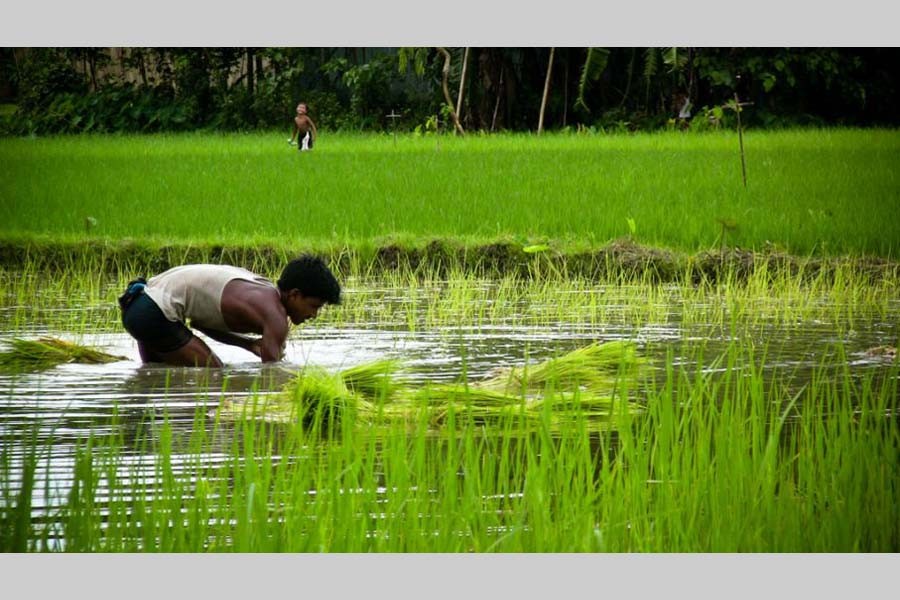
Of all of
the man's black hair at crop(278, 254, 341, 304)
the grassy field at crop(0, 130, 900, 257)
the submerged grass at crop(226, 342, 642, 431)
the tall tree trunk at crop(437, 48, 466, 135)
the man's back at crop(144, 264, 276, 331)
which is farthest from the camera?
the grassy field at crop(0, 130, 900, 257)

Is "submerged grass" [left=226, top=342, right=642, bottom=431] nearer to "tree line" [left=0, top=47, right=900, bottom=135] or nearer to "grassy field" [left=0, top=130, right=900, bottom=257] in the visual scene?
"tree line" [left=0, top=47, right=900, bottom=135]

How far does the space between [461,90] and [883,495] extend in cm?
272

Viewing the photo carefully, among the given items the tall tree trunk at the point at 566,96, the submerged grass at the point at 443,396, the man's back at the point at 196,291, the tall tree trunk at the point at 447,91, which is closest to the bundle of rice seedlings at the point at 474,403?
the submerged grass at the point at 443,396

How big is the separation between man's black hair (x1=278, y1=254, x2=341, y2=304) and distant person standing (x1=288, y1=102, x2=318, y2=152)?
134 centimetres

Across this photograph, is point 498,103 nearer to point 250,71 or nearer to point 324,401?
point 250,71

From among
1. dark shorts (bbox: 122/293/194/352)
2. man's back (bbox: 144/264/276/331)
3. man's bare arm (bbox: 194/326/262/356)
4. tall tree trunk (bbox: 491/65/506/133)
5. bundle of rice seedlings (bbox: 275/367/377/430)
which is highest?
tall tree trunk (bbox: 491/65/506/133)

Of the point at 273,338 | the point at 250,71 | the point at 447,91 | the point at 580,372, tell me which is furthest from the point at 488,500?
the point at 447,91

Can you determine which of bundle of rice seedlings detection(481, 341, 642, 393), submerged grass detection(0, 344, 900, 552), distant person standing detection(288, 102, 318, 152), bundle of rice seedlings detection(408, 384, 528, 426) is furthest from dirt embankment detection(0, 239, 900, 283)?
submerged grass detection(0, 344, 900, 552)

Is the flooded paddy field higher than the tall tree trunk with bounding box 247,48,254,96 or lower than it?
lower

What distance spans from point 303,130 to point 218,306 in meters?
1.56

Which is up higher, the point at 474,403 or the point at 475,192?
the point at 475,192

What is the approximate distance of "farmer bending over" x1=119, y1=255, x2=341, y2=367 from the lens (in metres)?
3.93

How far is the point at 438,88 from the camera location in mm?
5188
